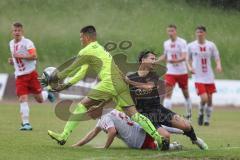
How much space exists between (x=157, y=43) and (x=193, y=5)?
7248 mm

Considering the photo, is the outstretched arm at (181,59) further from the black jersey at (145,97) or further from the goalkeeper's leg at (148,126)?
the goalkeeper's leg at (148,126)

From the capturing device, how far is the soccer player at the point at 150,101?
42.1ft

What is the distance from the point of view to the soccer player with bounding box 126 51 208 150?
42.1 feet

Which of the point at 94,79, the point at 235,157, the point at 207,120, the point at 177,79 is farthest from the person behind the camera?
the point at 94,79

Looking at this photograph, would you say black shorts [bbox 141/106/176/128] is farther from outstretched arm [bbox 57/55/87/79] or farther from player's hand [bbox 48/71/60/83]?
player's hand [bbox 48/71/60/83]

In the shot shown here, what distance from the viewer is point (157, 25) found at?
45.3 metres

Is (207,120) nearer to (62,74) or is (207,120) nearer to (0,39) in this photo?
(62,74)

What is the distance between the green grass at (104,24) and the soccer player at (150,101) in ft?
76.4

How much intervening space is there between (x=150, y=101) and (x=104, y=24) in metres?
32.3

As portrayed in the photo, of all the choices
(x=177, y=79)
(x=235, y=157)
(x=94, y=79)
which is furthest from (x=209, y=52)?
(x=235, y=157)

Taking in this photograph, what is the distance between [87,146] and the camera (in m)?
13.3

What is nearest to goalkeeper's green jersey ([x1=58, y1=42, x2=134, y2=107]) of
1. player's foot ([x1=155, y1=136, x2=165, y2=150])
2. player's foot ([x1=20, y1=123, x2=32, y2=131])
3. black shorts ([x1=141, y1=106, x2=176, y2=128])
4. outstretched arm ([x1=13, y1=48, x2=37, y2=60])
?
black shorts ([x1=141, y1=106, x2=176, y2=128])


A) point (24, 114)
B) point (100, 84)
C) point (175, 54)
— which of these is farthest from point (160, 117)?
point (175, 54)

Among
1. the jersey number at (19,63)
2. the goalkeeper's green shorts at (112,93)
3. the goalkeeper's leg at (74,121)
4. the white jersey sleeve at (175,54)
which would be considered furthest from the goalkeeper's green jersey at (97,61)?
the white jersey sleeve at (175,54)
